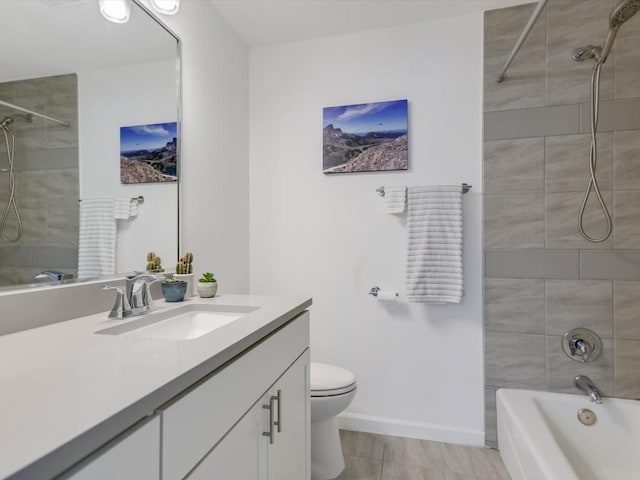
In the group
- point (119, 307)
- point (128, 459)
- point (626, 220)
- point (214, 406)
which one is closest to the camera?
point (128, 459)

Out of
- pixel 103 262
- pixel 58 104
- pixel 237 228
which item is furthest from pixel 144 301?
pixel 237 228

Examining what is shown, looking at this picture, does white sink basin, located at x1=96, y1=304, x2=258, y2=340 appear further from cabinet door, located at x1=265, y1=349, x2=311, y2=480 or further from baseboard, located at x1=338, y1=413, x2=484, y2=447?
baseboard, located at x1=338, y1=413, x2=484, y2=447

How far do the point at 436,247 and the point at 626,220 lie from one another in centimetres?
95

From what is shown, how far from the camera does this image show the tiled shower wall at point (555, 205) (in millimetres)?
1791

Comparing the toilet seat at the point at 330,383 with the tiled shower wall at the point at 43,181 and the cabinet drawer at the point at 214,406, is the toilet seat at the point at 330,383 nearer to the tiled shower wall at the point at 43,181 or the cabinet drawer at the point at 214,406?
the cabinet drawer at the point at 214,406

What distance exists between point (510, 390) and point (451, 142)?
140 centimetres

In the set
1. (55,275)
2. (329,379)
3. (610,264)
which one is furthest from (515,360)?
(55,275)

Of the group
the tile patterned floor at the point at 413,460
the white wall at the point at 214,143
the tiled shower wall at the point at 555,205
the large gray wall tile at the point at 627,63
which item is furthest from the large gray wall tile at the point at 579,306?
the white wall at the point at 214,143

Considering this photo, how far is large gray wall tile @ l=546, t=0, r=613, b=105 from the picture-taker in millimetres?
1825

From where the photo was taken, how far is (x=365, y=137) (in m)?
2.13

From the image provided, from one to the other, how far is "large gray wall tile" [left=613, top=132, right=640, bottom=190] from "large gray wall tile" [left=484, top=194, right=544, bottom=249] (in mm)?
370

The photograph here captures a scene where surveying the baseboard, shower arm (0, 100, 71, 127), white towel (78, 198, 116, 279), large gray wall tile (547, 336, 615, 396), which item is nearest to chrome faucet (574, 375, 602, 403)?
large gray wall tile (547, 336, 615, 396)

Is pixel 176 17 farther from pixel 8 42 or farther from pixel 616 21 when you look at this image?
pixel 616 21

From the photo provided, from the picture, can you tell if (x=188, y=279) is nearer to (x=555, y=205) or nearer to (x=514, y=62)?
(x=555, y=205)
